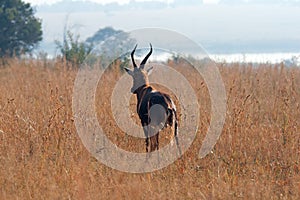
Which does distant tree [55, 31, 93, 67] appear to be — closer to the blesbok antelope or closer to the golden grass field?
the golden grass field

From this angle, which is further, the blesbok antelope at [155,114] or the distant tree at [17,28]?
the distant tree at [17,28]

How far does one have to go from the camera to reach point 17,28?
20.9 metres

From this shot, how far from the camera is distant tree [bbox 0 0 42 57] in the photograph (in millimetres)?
20547

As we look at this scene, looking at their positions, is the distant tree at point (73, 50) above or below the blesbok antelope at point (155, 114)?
above

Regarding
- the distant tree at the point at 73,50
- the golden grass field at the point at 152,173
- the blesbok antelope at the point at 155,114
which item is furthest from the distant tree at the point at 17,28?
the blesbok antelope at the point at 155,114

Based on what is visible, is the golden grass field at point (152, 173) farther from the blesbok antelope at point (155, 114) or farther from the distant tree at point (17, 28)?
the distant tree at point (17, 28)

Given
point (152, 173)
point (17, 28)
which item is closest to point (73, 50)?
point (17, 28)

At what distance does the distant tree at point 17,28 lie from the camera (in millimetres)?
20547

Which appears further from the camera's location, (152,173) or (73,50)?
(73,50)

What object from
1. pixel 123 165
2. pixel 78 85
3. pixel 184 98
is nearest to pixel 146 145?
pixel 123 165

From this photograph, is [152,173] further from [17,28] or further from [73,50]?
[17,28]

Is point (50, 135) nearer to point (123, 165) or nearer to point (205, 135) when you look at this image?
point (123, 165)

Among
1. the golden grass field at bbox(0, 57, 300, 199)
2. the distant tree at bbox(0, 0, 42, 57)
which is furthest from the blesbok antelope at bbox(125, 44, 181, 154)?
the distant tree at bbox(0, 0, 42, 57)

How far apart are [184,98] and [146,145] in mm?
2315
